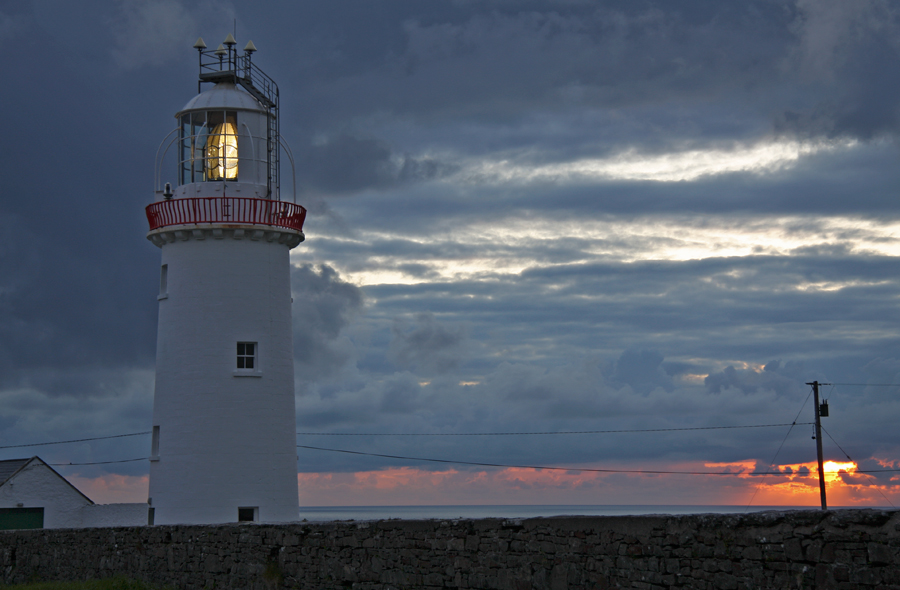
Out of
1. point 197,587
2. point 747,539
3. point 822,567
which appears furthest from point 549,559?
point 197,587

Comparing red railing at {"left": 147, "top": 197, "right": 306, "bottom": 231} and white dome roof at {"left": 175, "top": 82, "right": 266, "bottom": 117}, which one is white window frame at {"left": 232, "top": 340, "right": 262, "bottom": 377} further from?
white dome roof at {"left": 175, "top": 82, "right": 266, "bottom": 117}

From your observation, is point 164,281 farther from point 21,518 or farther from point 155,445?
point 21,518

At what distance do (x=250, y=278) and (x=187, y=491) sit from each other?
4814 millimetres

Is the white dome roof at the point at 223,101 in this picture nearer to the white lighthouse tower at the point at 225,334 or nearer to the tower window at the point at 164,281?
the white lighthouse tower at the point at 225,334

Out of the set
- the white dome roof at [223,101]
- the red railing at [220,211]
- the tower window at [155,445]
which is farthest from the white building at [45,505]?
the white dome roof at [223,101]

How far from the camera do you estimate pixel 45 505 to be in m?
25.9

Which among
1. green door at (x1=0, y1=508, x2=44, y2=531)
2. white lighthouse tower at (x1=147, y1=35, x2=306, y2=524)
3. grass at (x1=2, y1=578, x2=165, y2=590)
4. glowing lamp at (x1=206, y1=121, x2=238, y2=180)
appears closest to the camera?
grass at (x1=2, y1=578, x2=165, y2=590)

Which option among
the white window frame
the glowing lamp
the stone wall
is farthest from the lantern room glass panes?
the stone wall

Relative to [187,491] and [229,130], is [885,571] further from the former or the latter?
[229,130]

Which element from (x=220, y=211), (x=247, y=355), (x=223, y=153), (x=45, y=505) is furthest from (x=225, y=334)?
(x=45, y=505)

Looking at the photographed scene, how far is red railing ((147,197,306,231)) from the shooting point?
20.3 m

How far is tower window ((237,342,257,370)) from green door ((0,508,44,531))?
10.1 metres

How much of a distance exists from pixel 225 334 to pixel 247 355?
26.5 inches

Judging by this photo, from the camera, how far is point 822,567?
296 inches
